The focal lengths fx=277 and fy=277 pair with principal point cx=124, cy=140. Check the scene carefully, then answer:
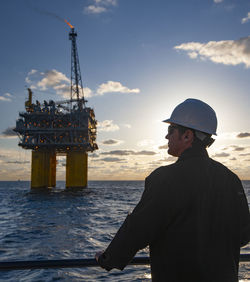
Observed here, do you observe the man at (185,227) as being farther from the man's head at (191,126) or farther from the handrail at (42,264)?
the handrail at (42,264)

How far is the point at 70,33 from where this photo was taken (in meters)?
58.3

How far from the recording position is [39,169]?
44312 mm

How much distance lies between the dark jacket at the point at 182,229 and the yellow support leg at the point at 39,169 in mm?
44887

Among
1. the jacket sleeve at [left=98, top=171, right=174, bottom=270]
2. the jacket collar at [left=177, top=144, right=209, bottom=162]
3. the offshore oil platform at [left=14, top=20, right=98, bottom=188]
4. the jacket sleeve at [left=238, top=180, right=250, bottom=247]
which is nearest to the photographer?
the jacket sleeve at [left=98, top=171, right=174, bottom=270]

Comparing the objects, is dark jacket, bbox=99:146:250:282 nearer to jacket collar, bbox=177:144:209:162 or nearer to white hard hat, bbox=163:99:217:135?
jacket collar, bbox=177:144:209:162

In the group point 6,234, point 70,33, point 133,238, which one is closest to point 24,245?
point 6,234

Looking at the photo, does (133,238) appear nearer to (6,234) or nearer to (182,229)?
(182,229)

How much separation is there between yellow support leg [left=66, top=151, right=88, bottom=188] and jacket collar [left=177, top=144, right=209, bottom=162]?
42.8 meters

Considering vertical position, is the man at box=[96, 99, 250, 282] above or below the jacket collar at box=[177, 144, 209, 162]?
below

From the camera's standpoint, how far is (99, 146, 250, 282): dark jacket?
1.36 meters

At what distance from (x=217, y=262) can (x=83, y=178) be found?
43156 millimetres

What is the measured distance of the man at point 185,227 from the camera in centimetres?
136

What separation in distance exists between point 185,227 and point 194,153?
0.40 m

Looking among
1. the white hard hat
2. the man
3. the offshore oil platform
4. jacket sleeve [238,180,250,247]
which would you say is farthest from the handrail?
the offshore oil platform
